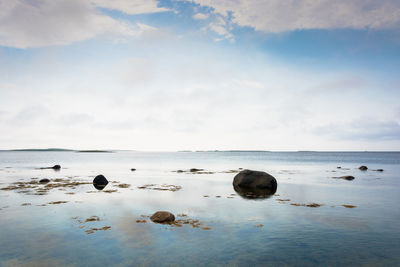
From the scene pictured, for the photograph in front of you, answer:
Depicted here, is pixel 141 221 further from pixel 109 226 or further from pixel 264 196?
pixel 264 196

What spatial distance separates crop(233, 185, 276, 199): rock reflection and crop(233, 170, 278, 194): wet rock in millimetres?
258

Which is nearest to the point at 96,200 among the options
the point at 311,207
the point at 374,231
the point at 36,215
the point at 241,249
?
the point at 36,215

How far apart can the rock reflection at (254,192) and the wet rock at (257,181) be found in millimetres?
258

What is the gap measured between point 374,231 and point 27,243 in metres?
20.0

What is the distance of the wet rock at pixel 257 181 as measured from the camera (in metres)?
30.3

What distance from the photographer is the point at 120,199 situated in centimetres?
2455

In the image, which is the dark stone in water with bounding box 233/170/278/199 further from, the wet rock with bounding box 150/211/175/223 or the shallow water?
the wet rock with bounding box 150/211/175/223

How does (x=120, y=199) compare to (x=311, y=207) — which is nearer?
(x=311, y=207)

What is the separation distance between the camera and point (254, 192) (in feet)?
95.3

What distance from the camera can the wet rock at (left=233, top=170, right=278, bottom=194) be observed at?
99.3 feet

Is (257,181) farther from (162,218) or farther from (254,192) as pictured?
(162,218)

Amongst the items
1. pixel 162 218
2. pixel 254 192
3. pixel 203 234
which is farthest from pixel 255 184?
pixel 203 234

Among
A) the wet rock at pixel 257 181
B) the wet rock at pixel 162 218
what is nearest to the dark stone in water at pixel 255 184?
the wet rock at pixel 257 181

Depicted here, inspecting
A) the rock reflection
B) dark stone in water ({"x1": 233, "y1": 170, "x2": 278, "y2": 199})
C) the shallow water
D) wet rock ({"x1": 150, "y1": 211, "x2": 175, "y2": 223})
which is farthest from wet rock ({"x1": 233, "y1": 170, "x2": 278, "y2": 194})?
wet rock ({"x1": 150, "y1": 211, "x2": 175, "y2": 223})
